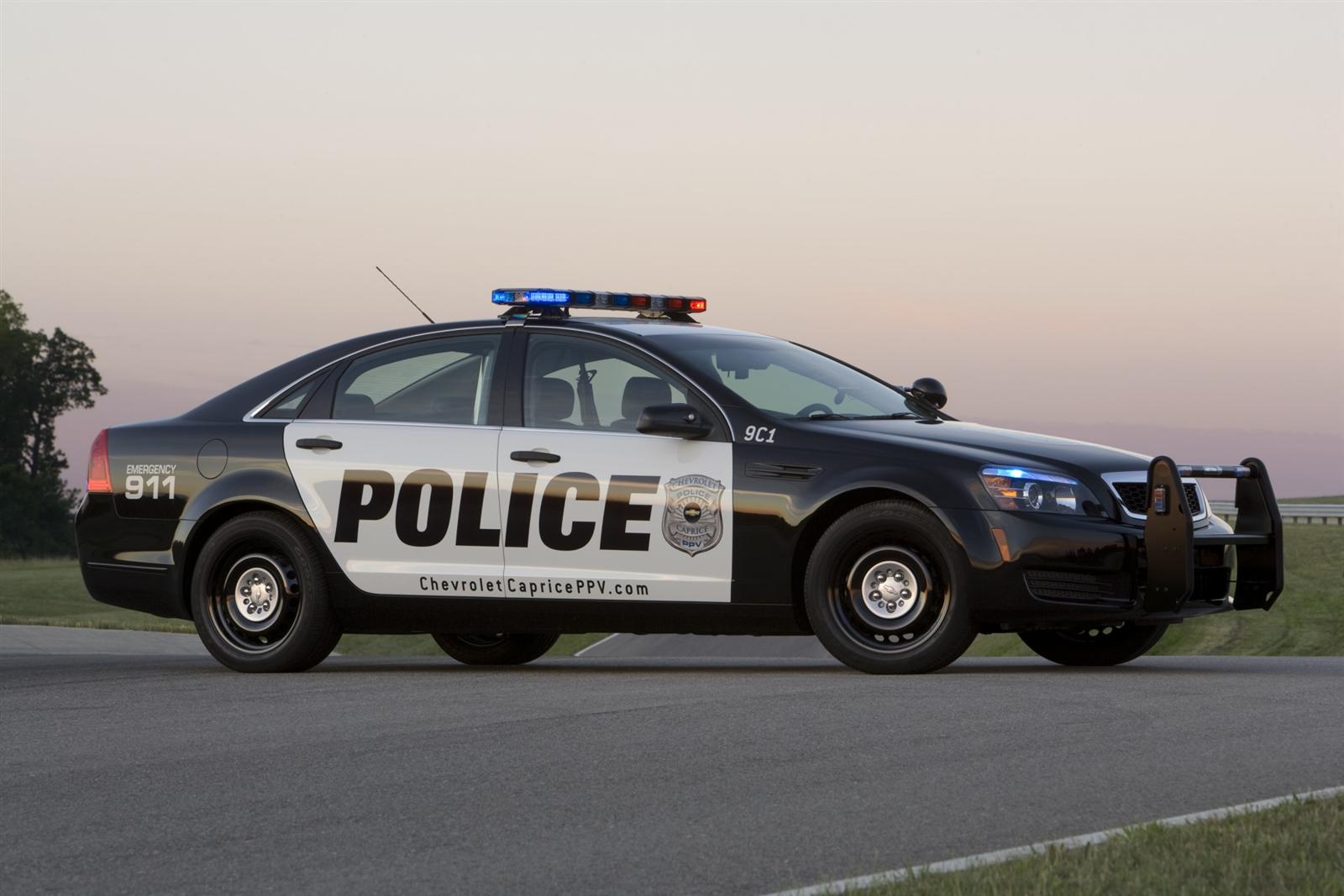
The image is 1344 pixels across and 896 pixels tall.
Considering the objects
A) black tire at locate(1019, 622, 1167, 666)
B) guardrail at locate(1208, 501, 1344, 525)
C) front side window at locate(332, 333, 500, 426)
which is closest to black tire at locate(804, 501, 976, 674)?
black tire at locate(1019, 622, 1167, 666)

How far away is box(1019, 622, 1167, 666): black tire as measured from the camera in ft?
33.3

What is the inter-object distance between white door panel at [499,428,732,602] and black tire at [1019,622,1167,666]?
1.89 m

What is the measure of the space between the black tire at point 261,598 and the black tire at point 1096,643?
3.76 meters

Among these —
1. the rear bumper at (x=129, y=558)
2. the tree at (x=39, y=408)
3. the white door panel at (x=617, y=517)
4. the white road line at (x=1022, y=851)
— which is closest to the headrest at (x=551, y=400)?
the white door panel at (x=617, y=517)

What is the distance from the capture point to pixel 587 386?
9.88m

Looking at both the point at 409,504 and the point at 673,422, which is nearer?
the point at 673,422

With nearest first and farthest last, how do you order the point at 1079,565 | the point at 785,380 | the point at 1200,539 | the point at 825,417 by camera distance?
the point at 1079,565, the point at 1200,539, the point at 825,417, the point at 785,380

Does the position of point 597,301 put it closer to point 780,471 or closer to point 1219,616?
point 780,471

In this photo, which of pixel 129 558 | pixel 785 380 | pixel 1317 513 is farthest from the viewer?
pixel 1317 513

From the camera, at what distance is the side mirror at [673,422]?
9242 millimetres

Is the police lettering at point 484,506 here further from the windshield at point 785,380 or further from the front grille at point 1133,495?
the front grille at point 1133,495

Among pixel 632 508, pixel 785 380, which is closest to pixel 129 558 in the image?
pixel 632 508

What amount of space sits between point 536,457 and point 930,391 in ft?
7.92

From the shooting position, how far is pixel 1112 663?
1035cm
